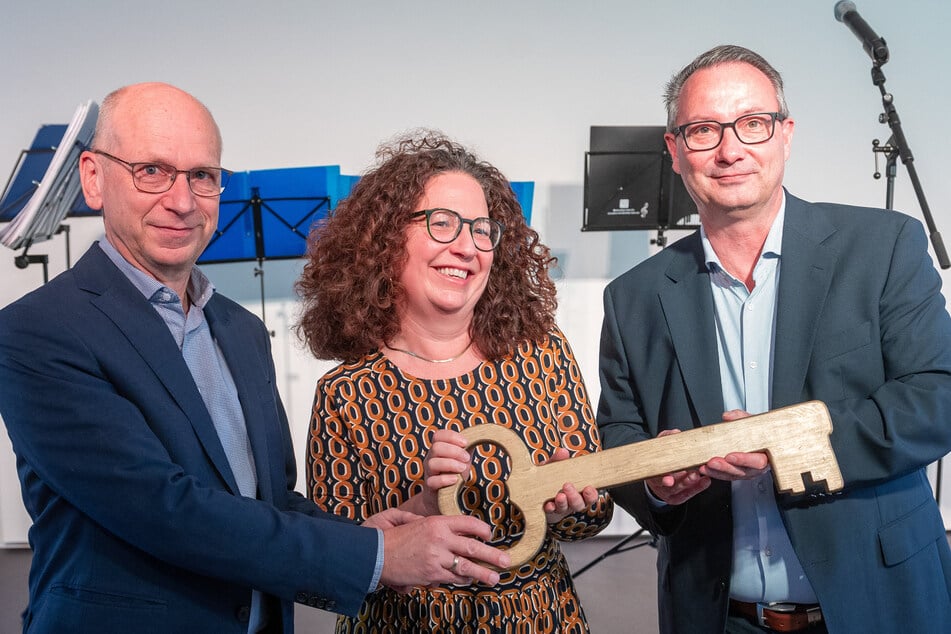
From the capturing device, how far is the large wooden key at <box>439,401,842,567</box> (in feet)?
4.84

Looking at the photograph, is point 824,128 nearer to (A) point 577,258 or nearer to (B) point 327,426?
(A) point 577,258

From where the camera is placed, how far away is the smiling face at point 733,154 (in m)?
1.72

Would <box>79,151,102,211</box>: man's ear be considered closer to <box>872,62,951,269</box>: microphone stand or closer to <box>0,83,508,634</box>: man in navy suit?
<box>0,83,508,634</box>: man in navy suit

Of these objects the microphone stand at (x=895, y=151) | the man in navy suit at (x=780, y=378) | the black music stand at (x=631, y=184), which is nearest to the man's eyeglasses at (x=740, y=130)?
the man in navy suit at (x=780, y=378)

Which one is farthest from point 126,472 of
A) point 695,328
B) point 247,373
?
point 695,328

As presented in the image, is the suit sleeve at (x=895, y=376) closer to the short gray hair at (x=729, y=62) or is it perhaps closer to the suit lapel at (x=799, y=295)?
the suit lapel at (x=799, y=295)

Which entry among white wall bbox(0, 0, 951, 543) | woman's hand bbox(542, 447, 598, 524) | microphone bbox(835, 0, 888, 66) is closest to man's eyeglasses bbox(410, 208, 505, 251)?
woman's hand bbox(542, 447, 598, 524)

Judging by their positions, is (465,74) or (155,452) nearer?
(155,452)

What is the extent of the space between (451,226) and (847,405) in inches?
37.6

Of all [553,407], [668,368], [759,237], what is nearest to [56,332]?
[553,407]

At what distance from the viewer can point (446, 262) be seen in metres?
1.90

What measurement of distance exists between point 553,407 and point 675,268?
1.46 ft

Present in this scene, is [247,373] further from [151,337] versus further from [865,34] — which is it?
[865,34]

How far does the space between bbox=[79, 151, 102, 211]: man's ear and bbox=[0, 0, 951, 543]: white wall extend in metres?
3.88
